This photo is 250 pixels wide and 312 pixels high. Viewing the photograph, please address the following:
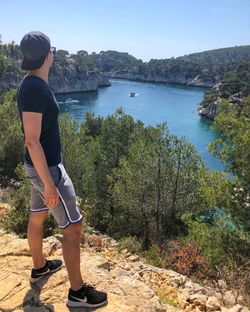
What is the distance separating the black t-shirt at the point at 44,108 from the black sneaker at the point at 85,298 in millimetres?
1332

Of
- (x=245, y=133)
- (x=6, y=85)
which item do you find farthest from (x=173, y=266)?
(x=6, y=85)

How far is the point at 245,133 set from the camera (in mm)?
9719

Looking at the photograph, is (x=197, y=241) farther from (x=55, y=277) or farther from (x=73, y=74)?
(x=73, y=74)

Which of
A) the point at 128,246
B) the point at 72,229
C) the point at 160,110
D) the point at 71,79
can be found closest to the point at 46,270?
the point at 72,229

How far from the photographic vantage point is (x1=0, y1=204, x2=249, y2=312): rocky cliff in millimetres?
4176

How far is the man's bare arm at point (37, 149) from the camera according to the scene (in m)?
3.46

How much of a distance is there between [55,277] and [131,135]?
19.3 metres

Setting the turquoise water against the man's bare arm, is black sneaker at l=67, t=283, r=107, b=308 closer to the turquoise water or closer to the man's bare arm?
the man's bare arm

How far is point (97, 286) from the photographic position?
453cm

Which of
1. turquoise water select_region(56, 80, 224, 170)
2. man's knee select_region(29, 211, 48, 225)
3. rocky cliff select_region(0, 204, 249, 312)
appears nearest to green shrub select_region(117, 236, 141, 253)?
rocky cliff select_region(0, 204, 249, 312)

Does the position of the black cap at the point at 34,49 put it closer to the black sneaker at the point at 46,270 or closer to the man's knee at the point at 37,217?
the man's knee at the point at 37,217

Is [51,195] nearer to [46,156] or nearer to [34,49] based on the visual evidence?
[46,156]

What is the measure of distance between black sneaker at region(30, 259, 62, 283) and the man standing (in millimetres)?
678

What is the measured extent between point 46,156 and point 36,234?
104 cm
